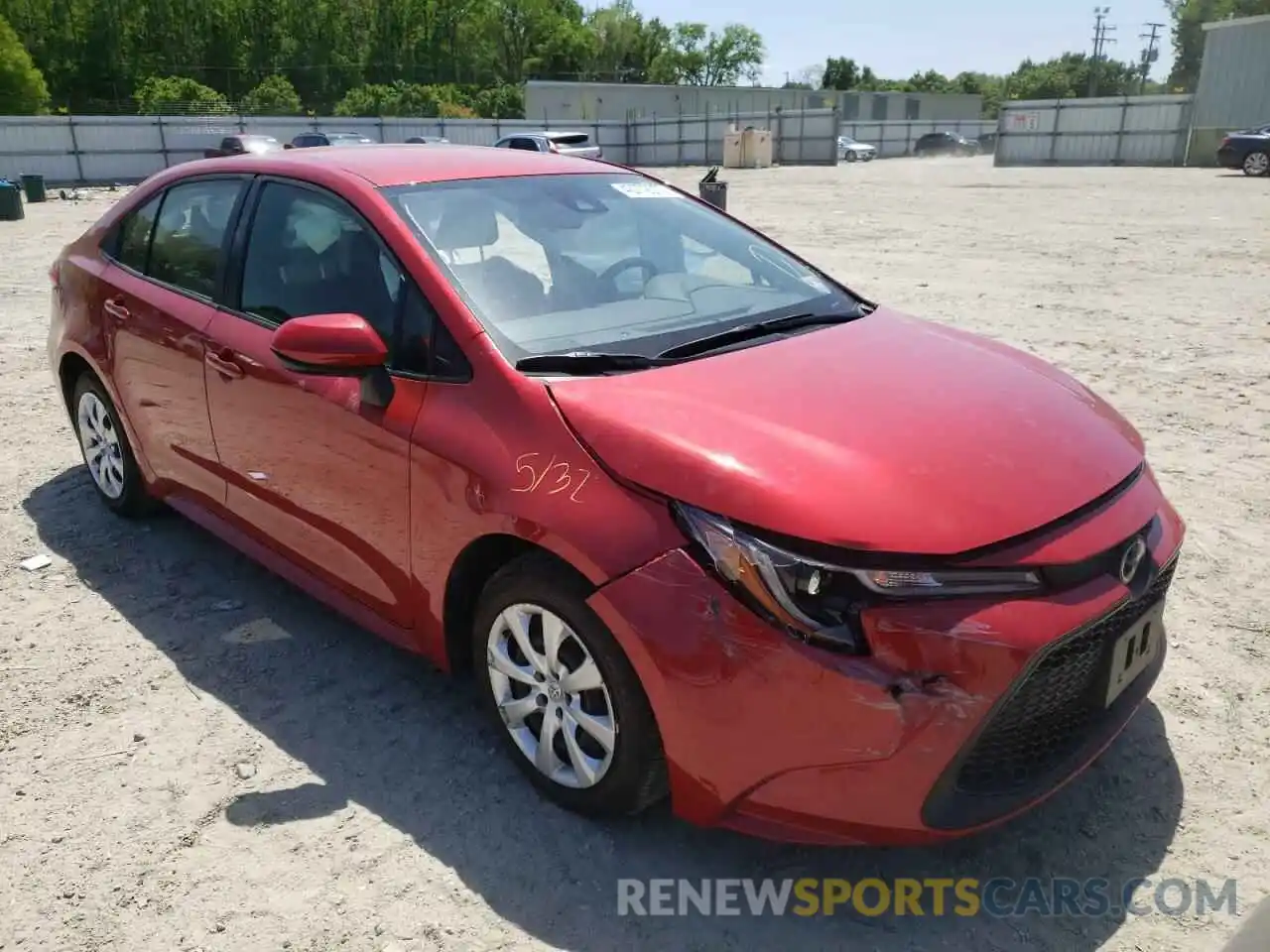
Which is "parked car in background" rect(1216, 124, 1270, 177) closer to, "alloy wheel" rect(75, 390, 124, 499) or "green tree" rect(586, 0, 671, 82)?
"alloy wheel" rect(75, 390, 124, 499)

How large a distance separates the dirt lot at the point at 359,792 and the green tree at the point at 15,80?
169 feet

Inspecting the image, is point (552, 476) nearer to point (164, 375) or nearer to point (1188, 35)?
point (164, 375)

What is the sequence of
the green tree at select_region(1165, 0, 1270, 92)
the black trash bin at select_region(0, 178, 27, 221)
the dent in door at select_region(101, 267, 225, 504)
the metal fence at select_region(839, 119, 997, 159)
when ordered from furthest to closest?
the green tree at select_region(1165, 0, 1270, 92) → the metal fence at select_region(839, 119, 997, 159) → the black trash bin at select_region(0, 178, 27, 221) → the dent in door at select_region(101, 267, 225, 504)

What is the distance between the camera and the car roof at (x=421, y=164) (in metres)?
3.30

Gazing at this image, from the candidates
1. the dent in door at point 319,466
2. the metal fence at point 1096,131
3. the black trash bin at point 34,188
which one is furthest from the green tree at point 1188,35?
the dent in door at point 319,466

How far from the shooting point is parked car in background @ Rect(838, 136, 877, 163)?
1898 inches

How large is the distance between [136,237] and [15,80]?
173 ft

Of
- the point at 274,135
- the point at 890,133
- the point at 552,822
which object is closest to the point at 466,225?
the point at 552,822

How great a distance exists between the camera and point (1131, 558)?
234 centimetres

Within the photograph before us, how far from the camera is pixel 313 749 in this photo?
118 inches

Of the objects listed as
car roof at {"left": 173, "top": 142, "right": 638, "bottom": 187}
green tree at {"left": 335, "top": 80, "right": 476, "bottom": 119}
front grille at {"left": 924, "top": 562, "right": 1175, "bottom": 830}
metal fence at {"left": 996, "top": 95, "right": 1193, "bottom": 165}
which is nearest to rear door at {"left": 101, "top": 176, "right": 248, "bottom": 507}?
car roof at {"left": 173, "top": 142, "right": 638, "bottom": 187}

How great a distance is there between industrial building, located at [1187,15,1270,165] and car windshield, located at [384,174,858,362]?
1439 inches

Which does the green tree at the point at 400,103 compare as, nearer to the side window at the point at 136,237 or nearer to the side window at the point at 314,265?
the side window at the point at 136,237

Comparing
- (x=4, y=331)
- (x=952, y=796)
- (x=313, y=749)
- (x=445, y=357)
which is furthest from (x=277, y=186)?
(x=4, y=331)
